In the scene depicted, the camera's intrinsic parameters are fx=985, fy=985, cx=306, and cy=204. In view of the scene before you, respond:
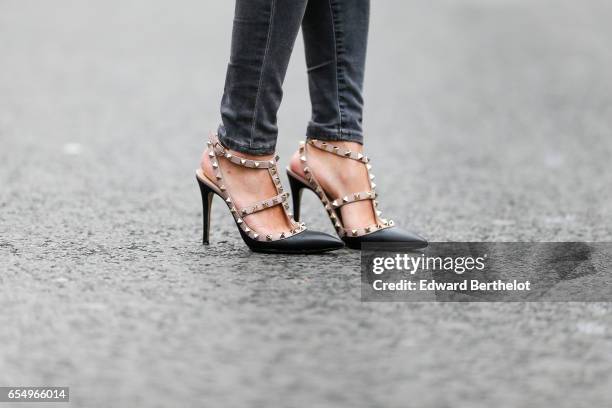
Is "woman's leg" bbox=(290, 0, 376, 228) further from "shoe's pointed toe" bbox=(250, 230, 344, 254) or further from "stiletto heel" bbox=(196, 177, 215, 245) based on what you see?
"stiletto heel" bbox=(196, 177, 215, 245)

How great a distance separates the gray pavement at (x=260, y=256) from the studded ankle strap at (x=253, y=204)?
0.21 ft

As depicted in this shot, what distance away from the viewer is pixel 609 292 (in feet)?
6.74

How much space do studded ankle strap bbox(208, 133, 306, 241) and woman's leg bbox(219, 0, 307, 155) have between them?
2cm

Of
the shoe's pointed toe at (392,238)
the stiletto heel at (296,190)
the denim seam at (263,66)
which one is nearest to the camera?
the denim seam at (263,66)

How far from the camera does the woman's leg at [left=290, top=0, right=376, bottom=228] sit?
2354 millimetres

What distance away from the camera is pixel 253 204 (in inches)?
89.5

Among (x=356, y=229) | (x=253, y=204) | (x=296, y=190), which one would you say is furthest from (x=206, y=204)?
(x=356, y=229)

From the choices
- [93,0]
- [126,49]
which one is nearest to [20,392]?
[126,49]

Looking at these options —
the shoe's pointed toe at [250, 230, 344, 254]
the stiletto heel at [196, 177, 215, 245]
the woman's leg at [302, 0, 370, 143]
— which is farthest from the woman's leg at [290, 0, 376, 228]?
the stiletto heel at [196, 177, 215, 245]

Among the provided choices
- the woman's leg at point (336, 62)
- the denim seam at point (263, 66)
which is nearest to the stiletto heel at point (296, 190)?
the woman's leg at point (336, 62)

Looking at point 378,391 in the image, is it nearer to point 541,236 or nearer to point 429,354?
point 429,354

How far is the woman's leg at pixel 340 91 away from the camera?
2354mm

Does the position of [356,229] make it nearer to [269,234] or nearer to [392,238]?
[392,238]

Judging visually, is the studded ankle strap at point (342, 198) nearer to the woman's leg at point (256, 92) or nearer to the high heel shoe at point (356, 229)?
the high heel shoe at point (356, 229)
